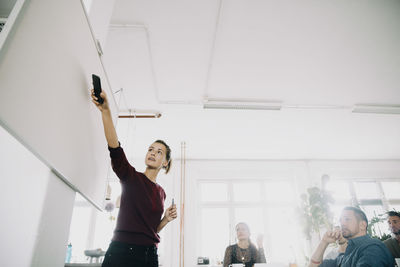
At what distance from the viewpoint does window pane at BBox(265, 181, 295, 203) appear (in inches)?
264

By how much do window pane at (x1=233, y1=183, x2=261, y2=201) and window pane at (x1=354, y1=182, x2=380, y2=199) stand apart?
2.63 m

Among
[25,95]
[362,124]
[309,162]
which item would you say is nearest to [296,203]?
[309,162]

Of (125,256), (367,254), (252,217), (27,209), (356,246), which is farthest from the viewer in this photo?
(252,217)

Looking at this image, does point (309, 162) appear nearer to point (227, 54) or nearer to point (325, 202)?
point (325, 202)

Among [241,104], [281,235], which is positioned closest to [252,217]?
[281,235]

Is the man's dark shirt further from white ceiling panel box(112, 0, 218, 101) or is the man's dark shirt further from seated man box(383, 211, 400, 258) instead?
white ceiling panel box(112, 0, 218, 101)

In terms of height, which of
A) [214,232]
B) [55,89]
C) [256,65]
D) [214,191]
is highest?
[256,65]

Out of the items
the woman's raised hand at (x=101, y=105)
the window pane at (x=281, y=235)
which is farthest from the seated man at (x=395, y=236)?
the woman's raised hand at (x=101, y=105)

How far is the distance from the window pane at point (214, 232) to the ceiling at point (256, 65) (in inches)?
80.9

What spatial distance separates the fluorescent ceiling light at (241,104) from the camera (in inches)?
167

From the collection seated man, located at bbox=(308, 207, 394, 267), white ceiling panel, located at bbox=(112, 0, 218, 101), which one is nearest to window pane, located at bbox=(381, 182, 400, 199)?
seated man, located at bbox=(308, 207, 394, 267)

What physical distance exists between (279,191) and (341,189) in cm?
164

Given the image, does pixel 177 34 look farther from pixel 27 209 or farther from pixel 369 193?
pixel 369 193

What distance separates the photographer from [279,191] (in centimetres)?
680
